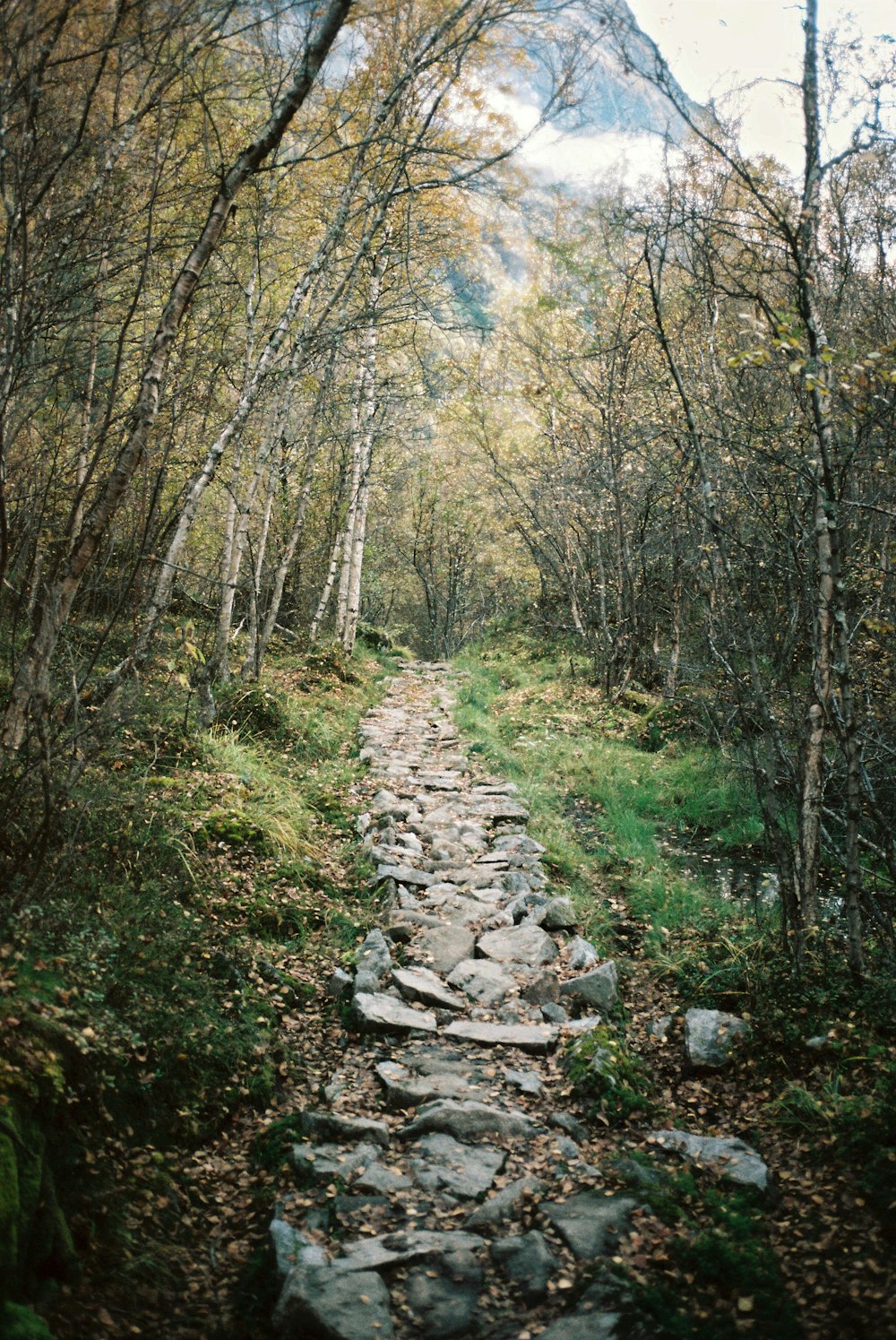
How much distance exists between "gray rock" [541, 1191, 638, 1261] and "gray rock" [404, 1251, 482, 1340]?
342 mm

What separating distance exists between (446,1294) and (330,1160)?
2.41ft

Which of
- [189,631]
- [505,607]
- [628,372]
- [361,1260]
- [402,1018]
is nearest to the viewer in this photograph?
[361,1260]

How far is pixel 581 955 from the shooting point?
473 centimetres

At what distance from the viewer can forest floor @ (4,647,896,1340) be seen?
7.45 feet

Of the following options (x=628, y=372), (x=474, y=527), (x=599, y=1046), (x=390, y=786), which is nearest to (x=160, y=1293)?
(x=599, y=1046)

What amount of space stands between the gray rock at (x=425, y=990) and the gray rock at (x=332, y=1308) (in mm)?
1902

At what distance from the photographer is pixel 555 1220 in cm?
270

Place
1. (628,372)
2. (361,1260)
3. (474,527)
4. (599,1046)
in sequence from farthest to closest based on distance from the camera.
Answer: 1. (474,527)
2. (628,372)
3. (599,1046)
4. (361,1260)

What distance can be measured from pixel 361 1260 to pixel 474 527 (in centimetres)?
2426

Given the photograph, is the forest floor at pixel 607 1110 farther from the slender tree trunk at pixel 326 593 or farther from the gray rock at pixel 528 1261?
the slender tree trunk at pixel 326 593

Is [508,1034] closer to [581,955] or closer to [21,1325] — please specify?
[581,955]

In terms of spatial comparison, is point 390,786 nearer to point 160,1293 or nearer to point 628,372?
point 160,1293

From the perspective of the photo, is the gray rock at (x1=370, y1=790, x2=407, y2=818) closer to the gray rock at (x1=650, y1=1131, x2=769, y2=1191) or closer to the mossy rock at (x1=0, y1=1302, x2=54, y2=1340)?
the gray rock at (x1=650, y1=1131, x2=769, y2=1191)

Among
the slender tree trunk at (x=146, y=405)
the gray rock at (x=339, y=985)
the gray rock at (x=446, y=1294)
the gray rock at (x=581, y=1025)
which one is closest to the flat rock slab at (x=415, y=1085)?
the gray rock at (x=339, y=985)
